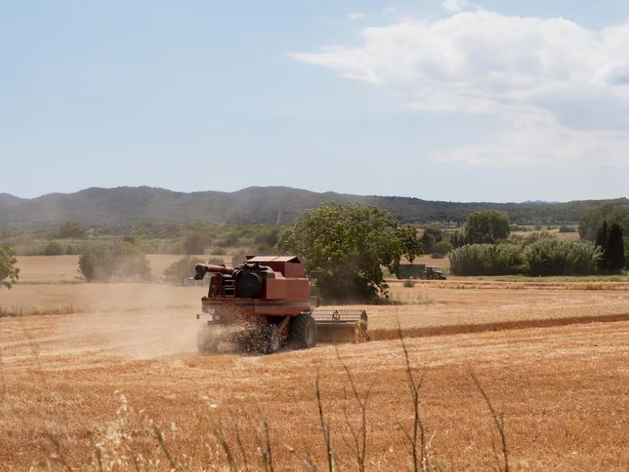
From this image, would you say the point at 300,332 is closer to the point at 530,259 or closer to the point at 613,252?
the point at 530,259

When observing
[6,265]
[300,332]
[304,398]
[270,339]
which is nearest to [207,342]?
[270,339]

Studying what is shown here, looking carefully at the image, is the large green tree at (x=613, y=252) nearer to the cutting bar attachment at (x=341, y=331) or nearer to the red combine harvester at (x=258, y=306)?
the cutting bar attachment at (x=341, y=331)

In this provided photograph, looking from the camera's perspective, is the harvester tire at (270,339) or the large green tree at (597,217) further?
the large green tree at (597,217)

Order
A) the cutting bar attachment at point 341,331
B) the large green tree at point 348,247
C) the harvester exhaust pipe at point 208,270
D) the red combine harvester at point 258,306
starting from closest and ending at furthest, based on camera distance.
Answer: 1. the harvester exhaust pipe at point 208,270
2. the red combine harvester at point 258,306
3. the cutting bar attachment at point 341,331
4. the large green tree at point 348,247

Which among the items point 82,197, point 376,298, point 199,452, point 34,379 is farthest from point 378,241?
point 82,197

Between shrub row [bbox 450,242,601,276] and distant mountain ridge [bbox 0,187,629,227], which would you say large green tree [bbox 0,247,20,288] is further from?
distant mountain ridge [bbox 0,187,629,227]

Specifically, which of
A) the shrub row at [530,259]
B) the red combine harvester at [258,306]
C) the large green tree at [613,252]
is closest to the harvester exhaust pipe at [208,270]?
the red combine harvester at [258,306]

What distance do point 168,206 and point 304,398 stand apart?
12123cm

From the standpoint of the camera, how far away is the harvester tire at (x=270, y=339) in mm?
19109

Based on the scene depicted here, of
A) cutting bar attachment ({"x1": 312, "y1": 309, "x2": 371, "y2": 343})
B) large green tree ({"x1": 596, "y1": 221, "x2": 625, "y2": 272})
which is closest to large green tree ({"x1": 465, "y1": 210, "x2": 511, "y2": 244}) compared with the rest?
large green tree ({"x1": 596, "y1": 221, "x2": 625, "y2": 272})

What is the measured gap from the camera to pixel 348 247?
38938 millimetres

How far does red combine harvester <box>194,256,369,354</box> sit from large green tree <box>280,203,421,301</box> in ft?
59.8

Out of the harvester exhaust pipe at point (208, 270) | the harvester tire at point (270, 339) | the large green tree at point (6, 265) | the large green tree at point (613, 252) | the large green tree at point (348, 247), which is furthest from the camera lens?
the large green tree at point (613, 252)

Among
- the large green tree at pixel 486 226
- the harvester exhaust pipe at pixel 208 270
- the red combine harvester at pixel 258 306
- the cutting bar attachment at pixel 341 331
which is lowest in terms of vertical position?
the cutting bar attachment at pixel 341 331
